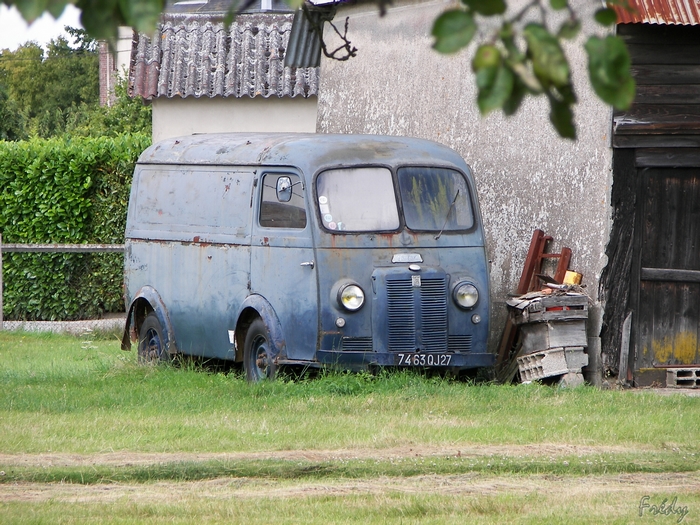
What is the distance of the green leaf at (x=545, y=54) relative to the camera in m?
2.65

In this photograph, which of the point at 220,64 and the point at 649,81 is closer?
the point at 649,81

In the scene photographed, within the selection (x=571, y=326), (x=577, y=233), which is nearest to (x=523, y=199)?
(x=577, y=233)

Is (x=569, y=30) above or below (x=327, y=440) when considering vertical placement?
above

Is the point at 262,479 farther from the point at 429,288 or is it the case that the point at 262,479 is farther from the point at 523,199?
the point at 523,199

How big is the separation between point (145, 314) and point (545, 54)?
10394mm

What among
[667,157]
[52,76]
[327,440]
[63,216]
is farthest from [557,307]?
[52,76]

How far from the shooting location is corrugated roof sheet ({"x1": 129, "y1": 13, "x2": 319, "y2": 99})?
1992 centimetres

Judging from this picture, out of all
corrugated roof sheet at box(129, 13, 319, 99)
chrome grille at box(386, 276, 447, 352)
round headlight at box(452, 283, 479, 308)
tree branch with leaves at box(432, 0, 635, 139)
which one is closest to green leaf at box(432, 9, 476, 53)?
tree branch with leaves at box(432, 0, 635, 139)

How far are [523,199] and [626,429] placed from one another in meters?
4.09

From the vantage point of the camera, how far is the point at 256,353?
35.0 ft

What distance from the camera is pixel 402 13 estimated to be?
13766mm

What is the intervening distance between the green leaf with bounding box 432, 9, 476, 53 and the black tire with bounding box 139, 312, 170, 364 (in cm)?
952
